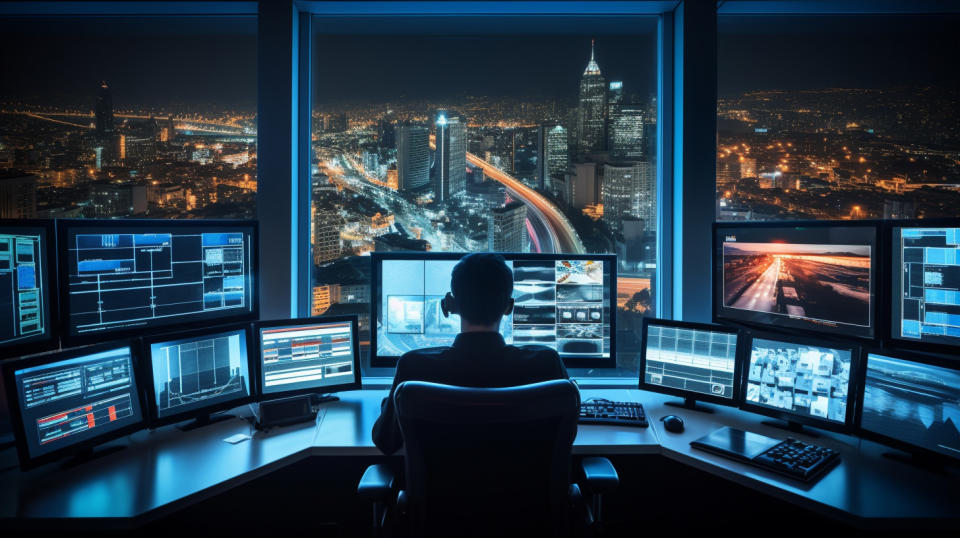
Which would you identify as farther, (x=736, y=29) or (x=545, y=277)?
(x=736, y=29)

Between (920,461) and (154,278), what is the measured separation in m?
2.99

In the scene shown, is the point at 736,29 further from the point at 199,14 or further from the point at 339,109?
the point at 199,14

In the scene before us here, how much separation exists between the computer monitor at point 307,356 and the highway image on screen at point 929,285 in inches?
88.0

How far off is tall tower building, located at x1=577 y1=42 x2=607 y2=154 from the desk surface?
59.4 inches

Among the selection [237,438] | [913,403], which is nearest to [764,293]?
[913,403]

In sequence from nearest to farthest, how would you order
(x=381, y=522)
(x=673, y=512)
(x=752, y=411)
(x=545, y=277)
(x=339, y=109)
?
(x=381, y=522) → (x=752, y=411) → (x=545, y=277) → (x=673, y=512) → (x=339, y=109)

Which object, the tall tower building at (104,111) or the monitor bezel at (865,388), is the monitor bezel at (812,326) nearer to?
the monitor bezel at (865,388)

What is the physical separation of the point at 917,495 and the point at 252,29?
3.61m

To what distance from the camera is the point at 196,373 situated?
6.40ft

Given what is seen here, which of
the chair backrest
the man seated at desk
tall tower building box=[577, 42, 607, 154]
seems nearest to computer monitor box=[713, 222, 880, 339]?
tall tower building box=[577, 42, 607, 154]

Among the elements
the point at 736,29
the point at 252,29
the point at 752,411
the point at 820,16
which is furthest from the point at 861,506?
the point at 252,29

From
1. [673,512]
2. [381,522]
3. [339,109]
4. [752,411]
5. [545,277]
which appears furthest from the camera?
[339,109]

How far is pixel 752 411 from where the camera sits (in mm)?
2010

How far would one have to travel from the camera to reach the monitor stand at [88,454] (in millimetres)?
1627
